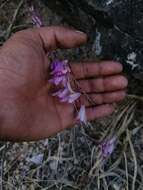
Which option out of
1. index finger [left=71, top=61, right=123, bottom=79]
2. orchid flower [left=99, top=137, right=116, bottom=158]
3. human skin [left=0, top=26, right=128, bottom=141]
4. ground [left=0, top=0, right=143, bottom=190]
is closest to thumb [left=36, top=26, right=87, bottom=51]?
human skin [left=0, top=26, right=128, bottom=141]

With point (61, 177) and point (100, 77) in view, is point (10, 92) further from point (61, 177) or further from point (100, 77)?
point (61, 177)

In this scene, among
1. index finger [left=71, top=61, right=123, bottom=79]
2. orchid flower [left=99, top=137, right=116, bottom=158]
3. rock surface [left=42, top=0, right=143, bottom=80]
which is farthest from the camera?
orchid flower [left=99, top=137, right=116, bottom=158]

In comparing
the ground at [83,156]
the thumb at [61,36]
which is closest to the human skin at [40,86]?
the thumb at [61,36]

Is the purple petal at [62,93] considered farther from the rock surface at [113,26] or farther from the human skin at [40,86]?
the rock surface at [113,26]

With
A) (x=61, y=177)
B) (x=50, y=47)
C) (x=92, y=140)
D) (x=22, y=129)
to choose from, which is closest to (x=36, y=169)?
(x=61, y=177)

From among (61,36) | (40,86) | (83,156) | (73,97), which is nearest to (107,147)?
(83,156)

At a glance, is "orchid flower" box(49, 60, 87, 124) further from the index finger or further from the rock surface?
the rock surface
